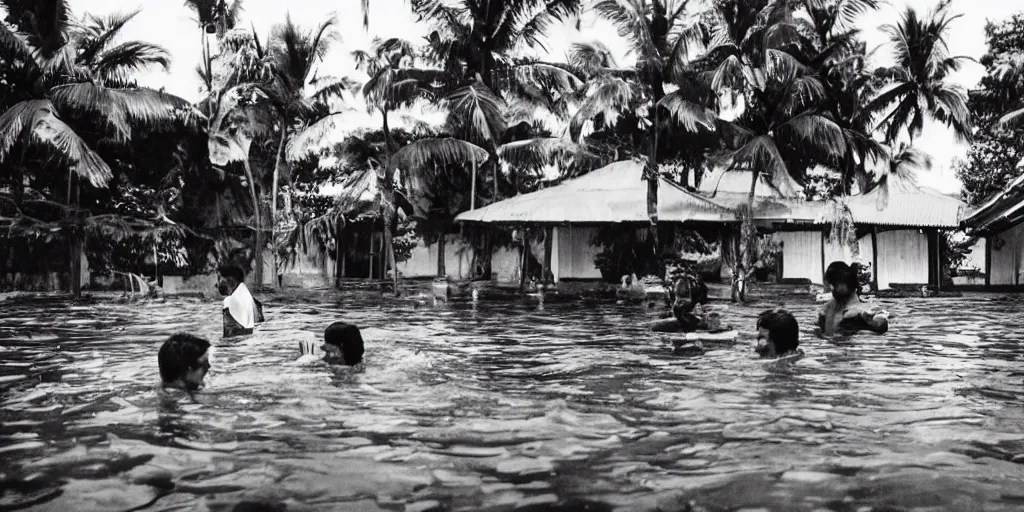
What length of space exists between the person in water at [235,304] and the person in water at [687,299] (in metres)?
5.05

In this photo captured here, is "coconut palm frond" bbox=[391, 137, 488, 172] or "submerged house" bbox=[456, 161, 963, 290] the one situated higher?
"coconut palm frond" bbox=[391, 137, 488, 172]

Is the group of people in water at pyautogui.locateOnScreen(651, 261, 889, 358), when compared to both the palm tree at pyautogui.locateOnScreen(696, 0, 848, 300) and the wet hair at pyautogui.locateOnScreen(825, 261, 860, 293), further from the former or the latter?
the palm tree at pyautogui.locateOnScreen(696, 0, 848, 300)

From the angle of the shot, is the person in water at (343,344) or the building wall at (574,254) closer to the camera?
the person in water at (343,344)

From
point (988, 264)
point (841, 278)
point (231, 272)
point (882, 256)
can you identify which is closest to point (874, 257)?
point (882, 256)

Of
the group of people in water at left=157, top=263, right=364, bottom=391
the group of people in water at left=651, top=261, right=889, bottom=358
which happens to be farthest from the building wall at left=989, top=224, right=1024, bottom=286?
the group of people in water at left=157, top=263, right=364, bottom=391

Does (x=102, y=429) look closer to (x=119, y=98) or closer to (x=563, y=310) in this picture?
(x=563, y=310)

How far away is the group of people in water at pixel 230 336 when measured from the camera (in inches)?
284

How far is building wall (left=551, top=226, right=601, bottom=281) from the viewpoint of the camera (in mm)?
28062

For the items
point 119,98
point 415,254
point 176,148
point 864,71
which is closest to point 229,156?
point 176,148

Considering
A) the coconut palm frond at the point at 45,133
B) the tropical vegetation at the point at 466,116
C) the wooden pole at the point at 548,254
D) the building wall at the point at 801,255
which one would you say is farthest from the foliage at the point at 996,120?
the coconut palm frond at the point at 45,133

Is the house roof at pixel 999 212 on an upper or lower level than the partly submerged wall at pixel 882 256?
upper

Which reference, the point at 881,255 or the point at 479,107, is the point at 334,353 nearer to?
the point at 479,107

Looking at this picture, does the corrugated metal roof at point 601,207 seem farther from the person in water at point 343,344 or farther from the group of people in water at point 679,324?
the person in water at point 343,344

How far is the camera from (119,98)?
23.4m
